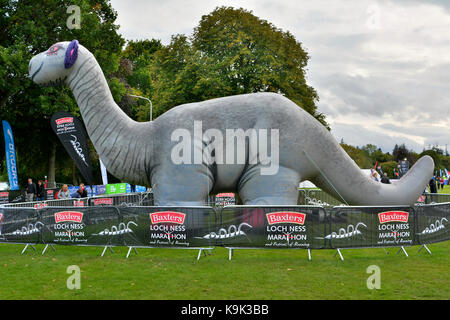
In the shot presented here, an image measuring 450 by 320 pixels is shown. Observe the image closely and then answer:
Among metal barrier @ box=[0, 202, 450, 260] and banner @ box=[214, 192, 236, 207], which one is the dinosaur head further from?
banner @ box=[214, 192, 236, 207]

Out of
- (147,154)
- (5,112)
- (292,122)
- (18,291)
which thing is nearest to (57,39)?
(5,112)

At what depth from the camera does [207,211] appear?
9891 millimetres

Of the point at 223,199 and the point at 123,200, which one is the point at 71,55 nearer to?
the point at 123,200

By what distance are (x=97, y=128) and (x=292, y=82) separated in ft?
63.8

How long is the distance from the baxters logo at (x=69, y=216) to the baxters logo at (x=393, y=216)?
6.87m

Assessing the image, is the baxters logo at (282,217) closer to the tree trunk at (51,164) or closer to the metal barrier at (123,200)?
the metal barrier at (123,200)

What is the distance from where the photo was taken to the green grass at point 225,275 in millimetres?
7066

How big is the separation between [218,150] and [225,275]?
379cm

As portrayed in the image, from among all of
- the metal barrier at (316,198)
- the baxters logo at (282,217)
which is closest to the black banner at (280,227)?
the baxters logo at (282,217)

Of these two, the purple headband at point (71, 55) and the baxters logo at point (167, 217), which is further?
the purple headband at point (71, 55)

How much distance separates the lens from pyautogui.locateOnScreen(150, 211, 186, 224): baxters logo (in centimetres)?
998

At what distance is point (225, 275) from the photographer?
324 inches

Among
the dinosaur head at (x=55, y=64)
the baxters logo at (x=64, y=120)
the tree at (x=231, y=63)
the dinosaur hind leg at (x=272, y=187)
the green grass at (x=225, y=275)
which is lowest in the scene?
the green grass at (x=225, y=275)

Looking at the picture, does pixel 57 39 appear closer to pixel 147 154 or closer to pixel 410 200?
pixel 147 154
